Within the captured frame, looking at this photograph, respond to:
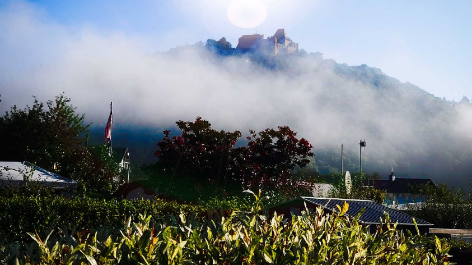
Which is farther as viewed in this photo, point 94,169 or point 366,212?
point 94,169

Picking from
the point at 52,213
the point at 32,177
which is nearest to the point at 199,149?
the point at 32,177

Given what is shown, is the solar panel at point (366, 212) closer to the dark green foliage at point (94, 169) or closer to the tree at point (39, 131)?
the dark green foliage at point (94, 169)

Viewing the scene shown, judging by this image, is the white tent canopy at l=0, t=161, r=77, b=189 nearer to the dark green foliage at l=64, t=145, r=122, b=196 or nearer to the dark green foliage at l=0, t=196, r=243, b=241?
the dark green foliage at l=64, t=145, r=122, b=196

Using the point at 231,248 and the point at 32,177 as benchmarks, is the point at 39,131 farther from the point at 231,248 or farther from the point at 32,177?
the point at 231,248

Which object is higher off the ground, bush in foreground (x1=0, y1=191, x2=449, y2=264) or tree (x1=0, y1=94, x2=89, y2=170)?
tree (x1=0, y1=94, x2=89, y2=170)

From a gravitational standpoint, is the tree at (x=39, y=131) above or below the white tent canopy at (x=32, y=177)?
above

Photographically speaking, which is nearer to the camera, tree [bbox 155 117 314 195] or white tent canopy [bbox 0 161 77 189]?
tree [bbox 155 117 314 195]

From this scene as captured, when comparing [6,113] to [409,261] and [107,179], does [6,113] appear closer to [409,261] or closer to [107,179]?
[107,179]

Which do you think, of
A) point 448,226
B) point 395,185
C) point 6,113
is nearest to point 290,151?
point 448,226

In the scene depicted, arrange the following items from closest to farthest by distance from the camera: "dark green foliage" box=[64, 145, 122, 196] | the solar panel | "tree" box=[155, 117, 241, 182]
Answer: the solar panel < "tree" box=[155, 117, 241, 182] < "dark green foliage" box=[64, 145, 122, 196]

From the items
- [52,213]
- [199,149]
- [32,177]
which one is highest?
[199,149]

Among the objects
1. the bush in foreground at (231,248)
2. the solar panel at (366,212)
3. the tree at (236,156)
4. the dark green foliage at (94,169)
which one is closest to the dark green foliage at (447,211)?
the tree at (236,156)

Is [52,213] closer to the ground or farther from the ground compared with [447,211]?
closer to the ground

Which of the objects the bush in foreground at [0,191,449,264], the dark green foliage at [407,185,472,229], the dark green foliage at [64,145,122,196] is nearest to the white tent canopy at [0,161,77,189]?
the dark green foliage at [64,145,122,196]
